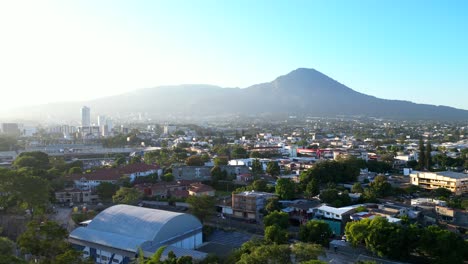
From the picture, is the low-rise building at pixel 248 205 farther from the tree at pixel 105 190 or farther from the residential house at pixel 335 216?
→ the tree at pixel 105 190

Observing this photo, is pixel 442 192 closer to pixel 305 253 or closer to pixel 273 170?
pixel 273 170

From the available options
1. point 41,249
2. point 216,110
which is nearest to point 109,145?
point 41,249

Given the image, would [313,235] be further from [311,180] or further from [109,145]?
[109,145]

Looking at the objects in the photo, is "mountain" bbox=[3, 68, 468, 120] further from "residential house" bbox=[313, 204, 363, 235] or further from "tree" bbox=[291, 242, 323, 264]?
"tree" bbox=[291, 242, 323, 264]

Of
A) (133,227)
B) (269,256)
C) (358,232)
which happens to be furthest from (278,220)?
(269,256)

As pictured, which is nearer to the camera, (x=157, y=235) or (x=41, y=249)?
(x=41, y=249)

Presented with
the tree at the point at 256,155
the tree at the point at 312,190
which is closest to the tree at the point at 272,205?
the tree at the point at 312,190

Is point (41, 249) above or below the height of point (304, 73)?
below
